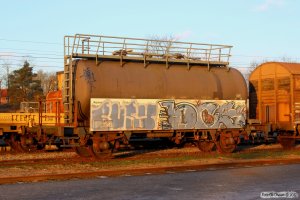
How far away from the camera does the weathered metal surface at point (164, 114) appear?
55.1 ft

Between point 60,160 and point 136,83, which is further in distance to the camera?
point 136,83

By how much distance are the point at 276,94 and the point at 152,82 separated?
7680 mm

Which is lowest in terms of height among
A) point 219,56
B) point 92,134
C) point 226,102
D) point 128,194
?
point 128,194

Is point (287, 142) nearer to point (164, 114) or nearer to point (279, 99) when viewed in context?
point (279, 99)

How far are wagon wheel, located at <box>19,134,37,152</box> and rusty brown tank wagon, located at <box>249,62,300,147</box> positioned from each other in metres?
11.2

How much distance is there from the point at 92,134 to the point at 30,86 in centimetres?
5392

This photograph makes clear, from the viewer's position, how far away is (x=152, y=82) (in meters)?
17.8

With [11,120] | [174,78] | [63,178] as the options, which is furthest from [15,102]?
[63,178]

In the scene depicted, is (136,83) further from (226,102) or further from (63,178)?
(63,178)

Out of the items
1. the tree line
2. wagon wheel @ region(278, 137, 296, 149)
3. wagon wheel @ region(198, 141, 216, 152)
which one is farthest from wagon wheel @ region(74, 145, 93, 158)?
the tree line

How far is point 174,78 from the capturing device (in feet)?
60.1

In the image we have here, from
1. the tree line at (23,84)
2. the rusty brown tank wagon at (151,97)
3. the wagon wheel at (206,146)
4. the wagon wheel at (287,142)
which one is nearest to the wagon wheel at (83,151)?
the rusty brown tank wagon at (151,97)

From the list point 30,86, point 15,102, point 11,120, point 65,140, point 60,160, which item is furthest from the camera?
point 30,86

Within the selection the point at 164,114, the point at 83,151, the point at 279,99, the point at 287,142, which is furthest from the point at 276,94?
the point at 83,151
